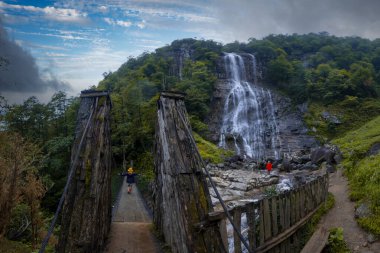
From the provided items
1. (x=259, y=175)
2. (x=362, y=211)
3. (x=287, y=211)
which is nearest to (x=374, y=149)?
(x=259, y=175)

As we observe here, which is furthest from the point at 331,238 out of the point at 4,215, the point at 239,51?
the point at 239,51

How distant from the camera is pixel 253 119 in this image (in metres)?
32.8

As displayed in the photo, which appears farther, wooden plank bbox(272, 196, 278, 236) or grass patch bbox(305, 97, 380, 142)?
grass patch bbox(305, 97, 380, 142)

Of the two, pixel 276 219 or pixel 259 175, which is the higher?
pixel 276 219

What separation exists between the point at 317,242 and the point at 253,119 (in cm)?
2700

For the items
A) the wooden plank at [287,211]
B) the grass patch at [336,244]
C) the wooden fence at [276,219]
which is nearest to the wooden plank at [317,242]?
the grass patch at [336,244]

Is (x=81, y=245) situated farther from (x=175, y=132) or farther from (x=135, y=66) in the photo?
(x=135, y=66)

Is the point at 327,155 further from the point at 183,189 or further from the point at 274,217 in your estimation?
the point at 183,189

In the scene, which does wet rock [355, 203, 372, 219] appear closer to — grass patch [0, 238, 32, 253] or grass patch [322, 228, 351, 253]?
grass patch [322, 228, 351, 253]

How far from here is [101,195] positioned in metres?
4.44

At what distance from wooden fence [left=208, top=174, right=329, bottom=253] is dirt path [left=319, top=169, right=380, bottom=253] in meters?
0.85

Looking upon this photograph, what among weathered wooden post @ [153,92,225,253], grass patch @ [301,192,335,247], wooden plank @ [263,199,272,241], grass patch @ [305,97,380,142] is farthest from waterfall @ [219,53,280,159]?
weathered wooden post @ [153,92,225,253]

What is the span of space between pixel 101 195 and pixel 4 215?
348 inches

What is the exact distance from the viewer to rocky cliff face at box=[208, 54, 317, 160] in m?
29.1
